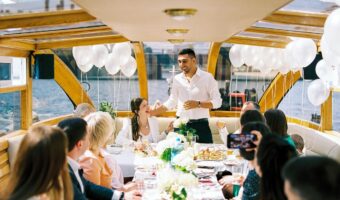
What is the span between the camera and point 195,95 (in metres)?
6.03

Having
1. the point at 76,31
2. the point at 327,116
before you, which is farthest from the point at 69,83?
the point at 327,116

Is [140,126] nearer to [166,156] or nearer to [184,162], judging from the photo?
[166,156]

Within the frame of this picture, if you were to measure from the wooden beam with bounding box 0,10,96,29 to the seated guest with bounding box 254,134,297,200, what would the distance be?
3.24 m

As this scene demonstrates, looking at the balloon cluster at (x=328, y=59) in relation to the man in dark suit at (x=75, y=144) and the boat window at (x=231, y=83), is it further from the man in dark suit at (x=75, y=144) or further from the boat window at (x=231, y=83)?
the boat window at (x=231, y=83)

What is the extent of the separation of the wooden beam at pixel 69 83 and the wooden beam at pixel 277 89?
3522 mm

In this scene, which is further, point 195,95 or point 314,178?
point 195,95

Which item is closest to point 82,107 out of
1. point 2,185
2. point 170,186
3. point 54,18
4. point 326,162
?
point 54,18

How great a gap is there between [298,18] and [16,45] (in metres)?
3.73

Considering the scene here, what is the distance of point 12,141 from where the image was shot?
5.66 metres

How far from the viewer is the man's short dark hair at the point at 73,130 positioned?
265cm

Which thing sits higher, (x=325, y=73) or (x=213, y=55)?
(x=213, y=55)

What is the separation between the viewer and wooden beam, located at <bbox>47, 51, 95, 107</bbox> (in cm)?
793

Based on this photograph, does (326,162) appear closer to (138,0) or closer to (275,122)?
(138,0)

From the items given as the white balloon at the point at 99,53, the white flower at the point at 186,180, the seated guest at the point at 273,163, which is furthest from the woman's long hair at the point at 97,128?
the white balloon at the point at 99,53
